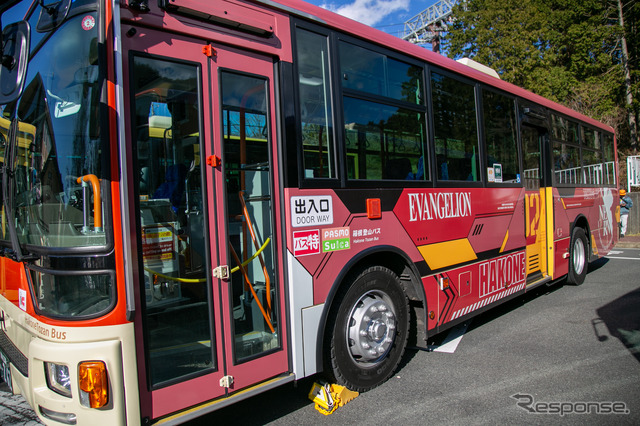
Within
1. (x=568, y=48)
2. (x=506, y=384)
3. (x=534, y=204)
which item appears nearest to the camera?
(x=506, y=384)

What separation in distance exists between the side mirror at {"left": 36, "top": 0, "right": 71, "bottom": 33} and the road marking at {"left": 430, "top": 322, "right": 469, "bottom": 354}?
4.38 meters

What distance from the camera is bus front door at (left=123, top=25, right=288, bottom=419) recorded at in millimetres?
2613

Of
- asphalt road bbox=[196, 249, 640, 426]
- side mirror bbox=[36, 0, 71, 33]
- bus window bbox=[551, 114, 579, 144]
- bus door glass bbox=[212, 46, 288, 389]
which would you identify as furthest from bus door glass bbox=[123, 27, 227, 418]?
bus window bbox=[551, 114, 579, 144]

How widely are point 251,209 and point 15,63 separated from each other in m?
1.57

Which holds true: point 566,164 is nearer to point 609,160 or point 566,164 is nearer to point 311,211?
point 609,160

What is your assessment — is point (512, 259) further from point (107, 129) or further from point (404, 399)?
point (107, 129)

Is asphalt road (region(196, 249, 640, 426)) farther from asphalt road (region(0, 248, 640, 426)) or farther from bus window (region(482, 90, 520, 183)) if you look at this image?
bus window (region(482, 90, 520, 183))

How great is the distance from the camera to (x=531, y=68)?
80.6 ft

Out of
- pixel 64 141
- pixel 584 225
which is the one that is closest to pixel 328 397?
pixel 64 141

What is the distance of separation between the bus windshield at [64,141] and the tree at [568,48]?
2402 centimetres

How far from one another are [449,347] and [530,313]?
2.03m

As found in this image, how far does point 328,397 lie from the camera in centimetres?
350

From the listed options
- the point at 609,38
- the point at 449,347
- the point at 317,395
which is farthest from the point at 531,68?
the point at 317,395

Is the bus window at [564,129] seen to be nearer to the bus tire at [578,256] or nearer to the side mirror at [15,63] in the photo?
the bus tire at [578,256]
